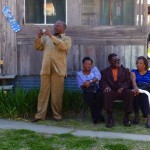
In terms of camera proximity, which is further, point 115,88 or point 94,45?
point 94,45

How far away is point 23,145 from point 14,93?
2285 millimetres

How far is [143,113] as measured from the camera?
295 inches

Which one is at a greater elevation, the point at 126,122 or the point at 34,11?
the point at 34,11

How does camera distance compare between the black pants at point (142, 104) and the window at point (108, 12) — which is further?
the window at point (108, 12)

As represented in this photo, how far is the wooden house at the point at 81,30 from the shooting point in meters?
8.87

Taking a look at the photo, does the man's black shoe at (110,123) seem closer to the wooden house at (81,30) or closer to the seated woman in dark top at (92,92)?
the seated woman in dark top at (92,92)

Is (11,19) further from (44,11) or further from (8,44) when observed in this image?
(44,11)

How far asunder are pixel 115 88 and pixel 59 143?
1.95m

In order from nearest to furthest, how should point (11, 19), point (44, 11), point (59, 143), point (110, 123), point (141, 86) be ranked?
point (59, 143), point (110, 123), point (141, 86), point (11, 19), point (44, 11)

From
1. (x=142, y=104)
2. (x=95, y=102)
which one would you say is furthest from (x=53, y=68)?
(x=142, y=104)

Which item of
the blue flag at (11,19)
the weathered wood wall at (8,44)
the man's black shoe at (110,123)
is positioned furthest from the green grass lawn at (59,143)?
the blue flag at (11,19)

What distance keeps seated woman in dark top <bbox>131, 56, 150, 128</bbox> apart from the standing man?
15cm

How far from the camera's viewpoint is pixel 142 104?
7516mm

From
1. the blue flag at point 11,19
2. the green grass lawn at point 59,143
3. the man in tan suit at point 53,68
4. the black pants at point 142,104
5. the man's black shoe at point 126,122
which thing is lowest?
the green grass lawn at point 59,143
